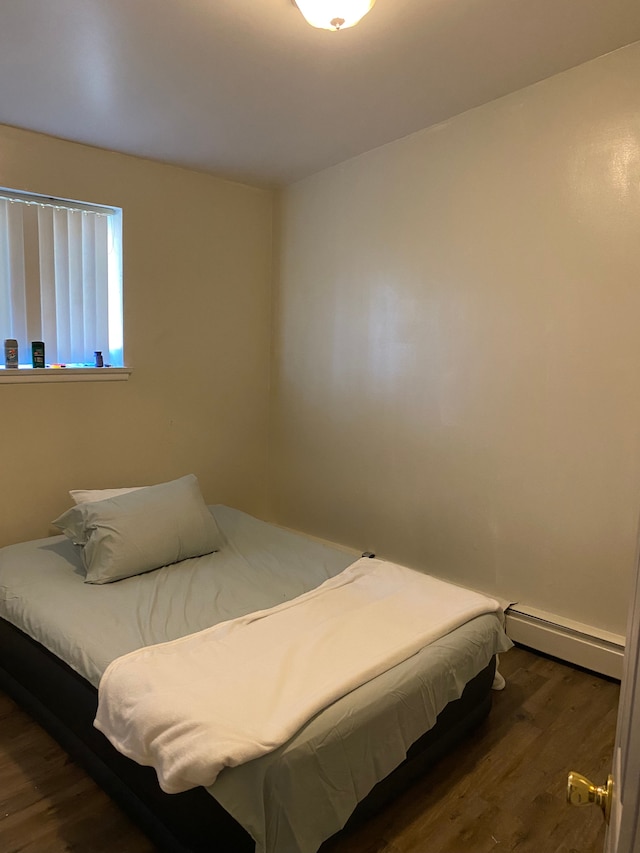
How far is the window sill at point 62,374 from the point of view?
2.87 metres

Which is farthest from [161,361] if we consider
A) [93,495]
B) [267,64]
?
[267,64]

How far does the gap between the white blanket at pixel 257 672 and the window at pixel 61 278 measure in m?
1.93

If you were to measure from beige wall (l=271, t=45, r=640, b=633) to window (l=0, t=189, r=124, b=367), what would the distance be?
45.2 inches

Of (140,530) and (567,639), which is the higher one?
(140,530)

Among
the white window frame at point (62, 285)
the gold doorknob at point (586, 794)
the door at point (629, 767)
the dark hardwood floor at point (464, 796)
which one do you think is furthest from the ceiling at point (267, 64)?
the dark hardwood floor at point (464, 796)

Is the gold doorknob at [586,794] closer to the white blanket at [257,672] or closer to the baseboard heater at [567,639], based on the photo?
the white blanket at [257,672]

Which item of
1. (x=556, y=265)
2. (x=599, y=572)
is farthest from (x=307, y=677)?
(x=556, y=265)

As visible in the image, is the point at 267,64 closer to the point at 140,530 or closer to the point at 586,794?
the point at 140,530

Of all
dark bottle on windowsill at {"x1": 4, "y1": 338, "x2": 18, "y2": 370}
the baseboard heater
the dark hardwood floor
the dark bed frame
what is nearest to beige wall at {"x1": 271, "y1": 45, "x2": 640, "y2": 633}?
the baseboard heater

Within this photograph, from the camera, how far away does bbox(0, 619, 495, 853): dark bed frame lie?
144 cm

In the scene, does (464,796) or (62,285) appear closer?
(464,796)

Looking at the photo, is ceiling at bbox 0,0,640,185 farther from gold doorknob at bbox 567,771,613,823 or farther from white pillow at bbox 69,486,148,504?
gold doorknob at bbox 567,771,613,823

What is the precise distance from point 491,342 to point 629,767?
7.50ft

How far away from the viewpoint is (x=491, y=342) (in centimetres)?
273
